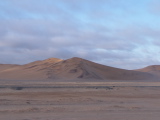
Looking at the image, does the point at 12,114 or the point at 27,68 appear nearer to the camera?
the point at 12,114

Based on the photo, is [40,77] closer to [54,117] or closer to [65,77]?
[65,77]

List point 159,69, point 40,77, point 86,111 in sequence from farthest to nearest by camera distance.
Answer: point 159,69 < point 40,77 < point 86,111

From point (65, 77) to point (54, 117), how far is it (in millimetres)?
53673

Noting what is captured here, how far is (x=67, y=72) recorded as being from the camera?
234 ft

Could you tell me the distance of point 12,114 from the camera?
14859mm

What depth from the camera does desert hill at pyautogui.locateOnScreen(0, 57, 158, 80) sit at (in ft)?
226

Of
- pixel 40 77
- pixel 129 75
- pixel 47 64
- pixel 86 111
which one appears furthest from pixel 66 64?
pixel 86 111

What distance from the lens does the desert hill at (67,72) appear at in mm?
68812

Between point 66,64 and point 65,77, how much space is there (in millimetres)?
9619

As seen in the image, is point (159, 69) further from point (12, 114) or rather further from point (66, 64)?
point (12, 114)

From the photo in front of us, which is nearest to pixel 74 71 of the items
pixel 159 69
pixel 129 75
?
pixel 129 75

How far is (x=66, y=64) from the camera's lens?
3031 inches

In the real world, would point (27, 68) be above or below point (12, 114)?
above

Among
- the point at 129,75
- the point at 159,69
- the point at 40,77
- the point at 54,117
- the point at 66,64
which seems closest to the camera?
the point at 54,117
